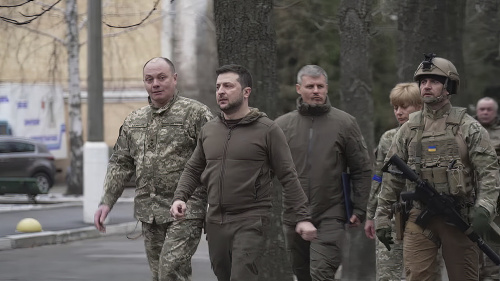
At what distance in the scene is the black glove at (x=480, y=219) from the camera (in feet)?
22.0

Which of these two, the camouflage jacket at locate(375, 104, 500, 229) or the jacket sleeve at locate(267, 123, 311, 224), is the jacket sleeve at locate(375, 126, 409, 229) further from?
the jacket sleeve at locate(267, 123, 311, 224)

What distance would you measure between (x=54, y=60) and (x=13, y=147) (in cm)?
350

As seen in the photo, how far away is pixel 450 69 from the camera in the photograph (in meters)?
7.01

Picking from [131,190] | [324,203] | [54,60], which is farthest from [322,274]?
[131,190]

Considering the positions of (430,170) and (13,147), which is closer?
(430,170)

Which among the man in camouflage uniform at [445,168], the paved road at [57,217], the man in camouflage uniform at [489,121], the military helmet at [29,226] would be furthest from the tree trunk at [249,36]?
the paved road at [57,217]

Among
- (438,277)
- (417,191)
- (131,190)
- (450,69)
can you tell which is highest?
(450,69)

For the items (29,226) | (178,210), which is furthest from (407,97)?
(29,226)

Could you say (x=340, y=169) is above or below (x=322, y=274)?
above

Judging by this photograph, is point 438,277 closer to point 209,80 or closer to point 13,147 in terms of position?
point 13,147

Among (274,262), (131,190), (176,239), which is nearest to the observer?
(176,239)

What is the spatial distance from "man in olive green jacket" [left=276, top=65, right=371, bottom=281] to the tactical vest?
4.24 feet

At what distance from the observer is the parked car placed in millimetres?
29547

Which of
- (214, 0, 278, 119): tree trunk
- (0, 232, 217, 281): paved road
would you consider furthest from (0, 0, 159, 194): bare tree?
(214, 0, 278, 119): tree trunk
